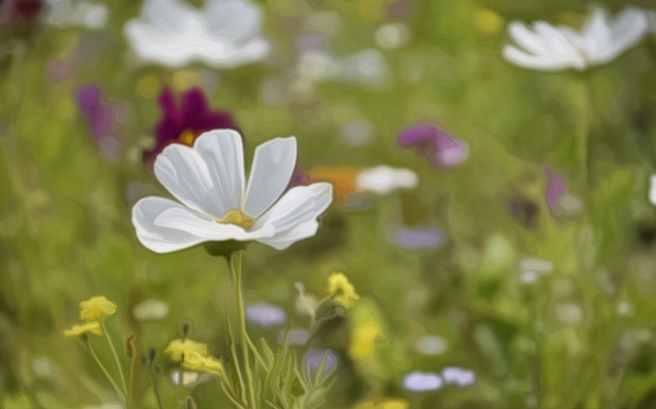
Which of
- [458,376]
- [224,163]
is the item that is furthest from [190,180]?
[458,376]

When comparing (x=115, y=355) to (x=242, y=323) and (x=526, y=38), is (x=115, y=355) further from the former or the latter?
(x=526, y=38)

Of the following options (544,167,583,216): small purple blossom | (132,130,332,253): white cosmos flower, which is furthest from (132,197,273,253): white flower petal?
(544,167,583,216): small purple blossom

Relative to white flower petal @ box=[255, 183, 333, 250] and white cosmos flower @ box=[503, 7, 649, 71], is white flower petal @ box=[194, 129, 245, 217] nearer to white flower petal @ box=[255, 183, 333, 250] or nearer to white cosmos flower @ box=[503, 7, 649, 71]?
white flower petal @ box=[255, 183, 333, 250]

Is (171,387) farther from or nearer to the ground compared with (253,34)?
nearer to the ground

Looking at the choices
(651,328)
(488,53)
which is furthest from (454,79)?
(651,328)

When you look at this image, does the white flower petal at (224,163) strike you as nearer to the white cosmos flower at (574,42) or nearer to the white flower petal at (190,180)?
the white flower petal at (190,180)

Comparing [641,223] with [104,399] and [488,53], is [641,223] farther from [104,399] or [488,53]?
[104,399]
